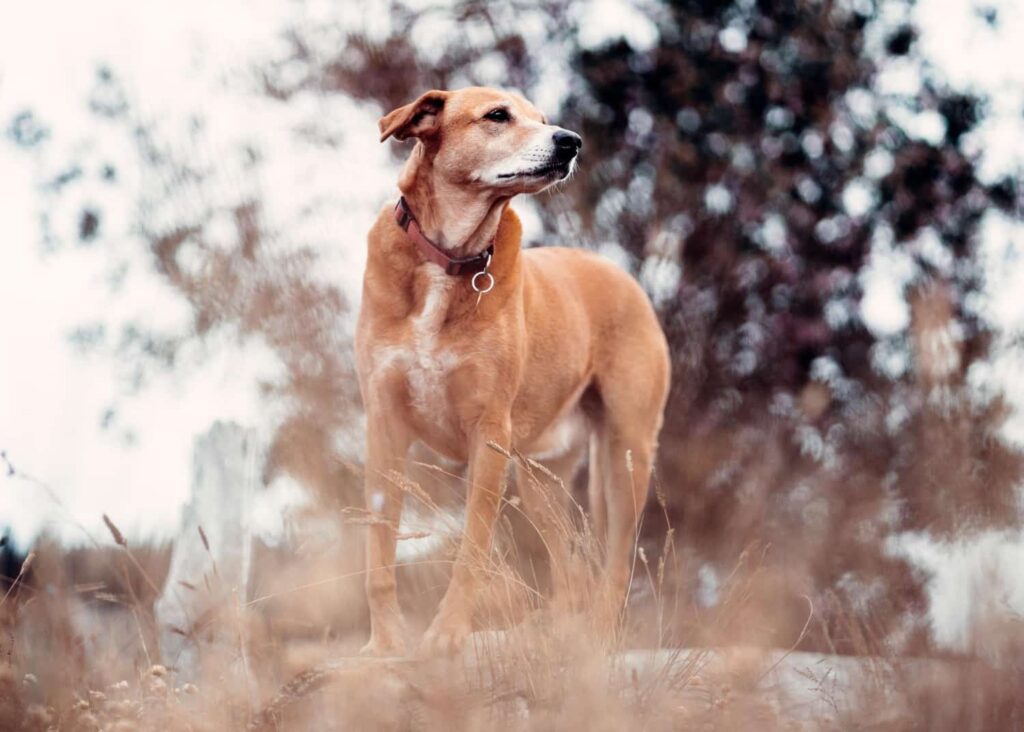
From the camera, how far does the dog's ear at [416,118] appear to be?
4059 mm

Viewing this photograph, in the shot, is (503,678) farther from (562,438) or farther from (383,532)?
(562,438)

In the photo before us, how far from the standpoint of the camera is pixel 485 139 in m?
4.15

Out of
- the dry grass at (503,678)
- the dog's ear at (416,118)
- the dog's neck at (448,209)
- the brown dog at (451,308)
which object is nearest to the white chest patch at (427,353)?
the brown dog at (451,308)

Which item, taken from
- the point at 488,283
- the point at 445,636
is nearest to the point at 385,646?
the point at 445,636

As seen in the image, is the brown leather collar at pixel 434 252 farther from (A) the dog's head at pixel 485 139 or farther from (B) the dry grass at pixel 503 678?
(B) the dry grass at pixel 503 678

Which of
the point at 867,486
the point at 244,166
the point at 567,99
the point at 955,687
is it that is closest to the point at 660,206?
the point at 567,99

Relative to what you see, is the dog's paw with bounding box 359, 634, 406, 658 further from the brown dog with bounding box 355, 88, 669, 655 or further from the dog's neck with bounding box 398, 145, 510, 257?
the dog's neck with bounding box 398, 145, 510, 257

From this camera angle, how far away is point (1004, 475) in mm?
4312

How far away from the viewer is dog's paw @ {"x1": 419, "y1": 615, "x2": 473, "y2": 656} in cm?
368

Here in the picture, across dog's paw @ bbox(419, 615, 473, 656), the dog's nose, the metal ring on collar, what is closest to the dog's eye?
the dog's nose

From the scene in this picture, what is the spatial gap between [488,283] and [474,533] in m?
0.96

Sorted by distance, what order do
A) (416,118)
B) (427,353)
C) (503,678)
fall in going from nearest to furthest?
(503,678)
(427,353)
(416,118)

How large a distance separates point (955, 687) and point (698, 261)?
360cm

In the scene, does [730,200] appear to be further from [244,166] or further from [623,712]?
[623,712]
